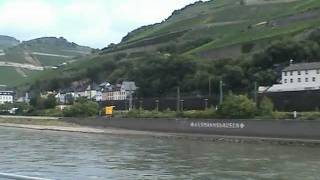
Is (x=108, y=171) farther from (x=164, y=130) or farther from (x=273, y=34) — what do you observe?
(x=273, y=34)

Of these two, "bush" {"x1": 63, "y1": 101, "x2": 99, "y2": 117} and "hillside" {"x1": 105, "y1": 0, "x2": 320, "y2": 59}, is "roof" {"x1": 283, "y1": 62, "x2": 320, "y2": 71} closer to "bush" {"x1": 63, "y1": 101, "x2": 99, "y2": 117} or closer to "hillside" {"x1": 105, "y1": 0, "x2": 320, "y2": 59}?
"hillside" {"x1": 105, "y1": 0, "x2": 320, "y2": 59}

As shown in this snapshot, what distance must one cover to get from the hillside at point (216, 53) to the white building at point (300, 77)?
4.91 feet

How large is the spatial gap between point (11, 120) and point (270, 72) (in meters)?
37.5

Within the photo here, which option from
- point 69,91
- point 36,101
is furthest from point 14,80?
point 36,101

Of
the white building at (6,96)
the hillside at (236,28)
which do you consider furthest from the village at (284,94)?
the white building at (6,96)

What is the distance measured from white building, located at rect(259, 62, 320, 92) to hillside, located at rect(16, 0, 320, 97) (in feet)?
4.91

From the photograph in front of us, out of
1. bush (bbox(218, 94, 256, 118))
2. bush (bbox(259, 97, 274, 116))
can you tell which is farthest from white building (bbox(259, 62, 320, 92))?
bush (bbox(259, 97, 274, 116))

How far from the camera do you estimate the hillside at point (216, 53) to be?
7462 centimetres

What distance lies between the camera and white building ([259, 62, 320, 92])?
69562 millimetres

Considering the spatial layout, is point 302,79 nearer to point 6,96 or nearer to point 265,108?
point 265,108

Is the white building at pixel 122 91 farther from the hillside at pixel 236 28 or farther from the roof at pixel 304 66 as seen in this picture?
the roof at pixel 304 66

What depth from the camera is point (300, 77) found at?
2793 inches

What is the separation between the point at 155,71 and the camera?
8181 cm

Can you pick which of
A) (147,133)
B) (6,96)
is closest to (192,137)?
(147,133)
